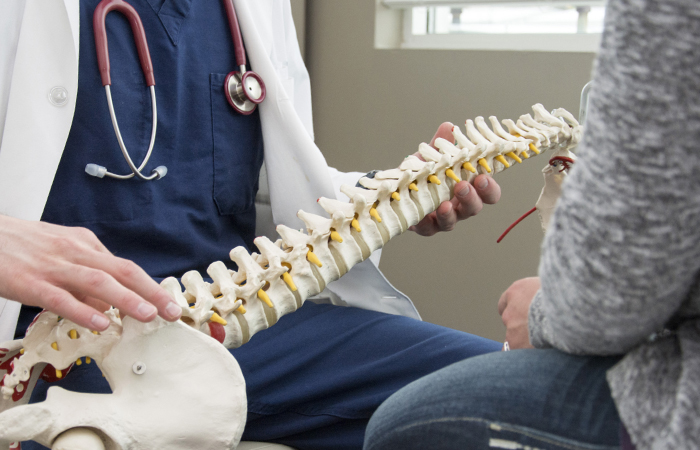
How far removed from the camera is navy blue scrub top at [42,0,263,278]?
2.65ft

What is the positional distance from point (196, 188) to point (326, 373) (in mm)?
350

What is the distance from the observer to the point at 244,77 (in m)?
0.94

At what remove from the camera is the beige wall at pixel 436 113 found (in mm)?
1539

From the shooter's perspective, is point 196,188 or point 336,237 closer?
point 336,237

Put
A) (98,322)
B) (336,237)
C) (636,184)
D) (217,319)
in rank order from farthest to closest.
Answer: (336,237)
(217,319)
(98,322)
(636,184)

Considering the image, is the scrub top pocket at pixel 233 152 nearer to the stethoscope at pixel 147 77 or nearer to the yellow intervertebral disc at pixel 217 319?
the stethoscope at pixel 147 77

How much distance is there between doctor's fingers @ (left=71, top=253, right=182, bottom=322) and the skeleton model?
4cm

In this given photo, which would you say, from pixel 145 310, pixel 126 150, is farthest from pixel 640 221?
pixel 126 150

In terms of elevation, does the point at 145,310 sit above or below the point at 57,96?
below

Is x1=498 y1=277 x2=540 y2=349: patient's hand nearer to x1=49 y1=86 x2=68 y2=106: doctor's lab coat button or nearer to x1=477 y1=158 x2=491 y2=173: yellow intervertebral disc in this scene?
x1=477 y1=158 x2=491 y2=173: yellow intervertebral disc

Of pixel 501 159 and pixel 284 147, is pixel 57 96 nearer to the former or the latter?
pixel 284 147

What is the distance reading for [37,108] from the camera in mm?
757

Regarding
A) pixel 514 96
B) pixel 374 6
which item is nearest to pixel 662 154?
pixel 514 96

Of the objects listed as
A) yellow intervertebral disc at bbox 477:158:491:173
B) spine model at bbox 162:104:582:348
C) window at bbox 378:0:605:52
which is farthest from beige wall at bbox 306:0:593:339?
yellow intervertebral disc at bbox 477:158:491:173
